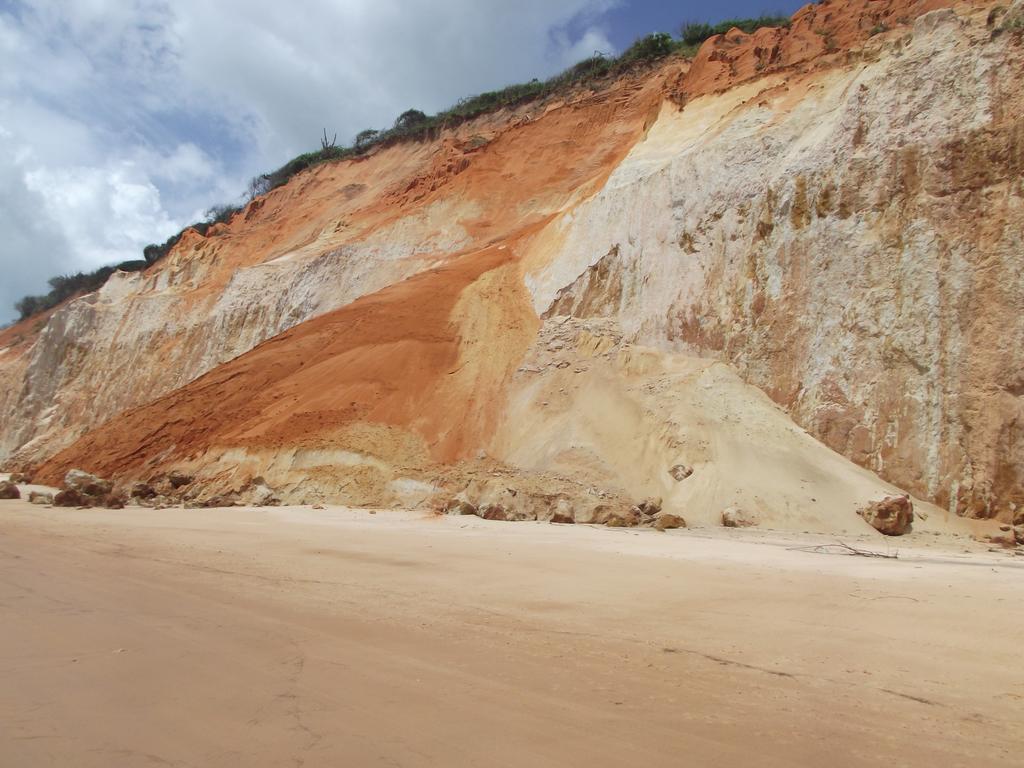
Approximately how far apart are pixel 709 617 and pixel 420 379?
14.2m

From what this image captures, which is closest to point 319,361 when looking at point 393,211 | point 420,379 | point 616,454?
point 420,379

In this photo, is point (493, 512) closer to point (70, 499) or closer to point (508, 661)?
point (508, 661)

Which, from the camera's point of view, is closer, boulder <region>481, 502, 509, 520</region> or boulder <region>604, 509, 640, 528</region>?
boulder <region>604, 509, 640, 528</region>

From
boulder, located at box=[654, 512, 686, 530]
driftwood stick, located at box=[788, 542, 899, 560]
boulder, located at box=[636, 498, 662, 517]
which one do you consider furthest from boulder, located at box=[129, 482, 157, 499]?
driftwood stick, located at box=[788, 542, 899, 560]

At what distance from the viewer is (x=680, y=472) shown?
41.7ft

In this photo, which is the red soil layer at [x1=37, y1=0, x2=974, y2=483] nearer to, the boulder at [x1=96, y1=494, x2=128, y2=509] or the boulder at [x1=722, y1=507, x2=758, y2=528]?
the boulder at [x1=96, y1=494, x2=128, y2=509]

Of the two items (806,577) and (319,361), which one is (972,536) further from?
(319,361)

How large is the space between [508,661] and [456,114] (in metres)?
41.0

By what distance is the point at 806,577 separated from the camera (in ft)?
20.6

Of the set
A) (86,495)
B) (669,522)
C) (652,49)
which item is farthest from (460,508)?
(652,49)

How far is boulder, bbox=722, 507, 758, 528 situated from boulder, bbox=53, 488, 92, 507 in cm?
1371

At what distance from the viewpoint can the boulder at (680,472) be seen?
41.4 feet

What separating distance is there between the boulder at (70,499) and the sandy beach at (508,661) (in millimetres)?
8387

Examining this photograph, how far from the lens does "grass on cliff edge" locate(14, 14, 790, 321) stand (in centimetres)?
3397
